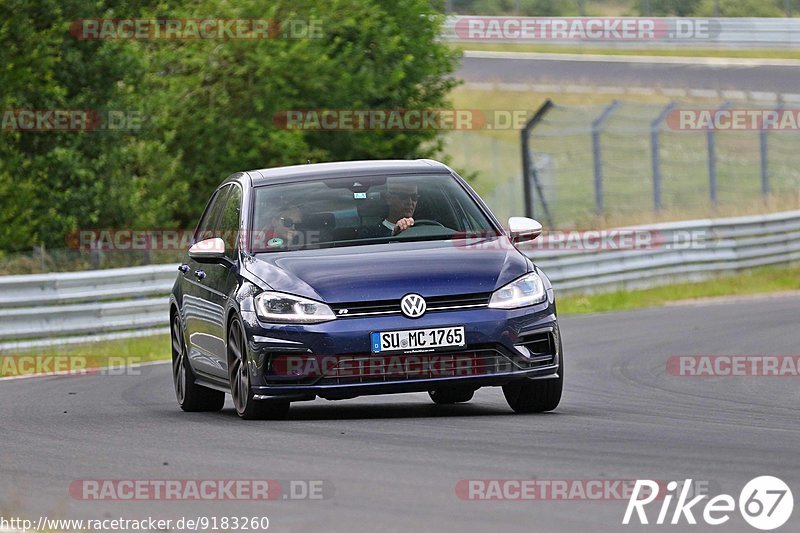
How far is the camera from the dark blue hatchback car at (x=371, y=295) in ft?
30.5

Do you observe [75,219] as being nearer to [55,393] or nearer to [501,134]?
[55,393]

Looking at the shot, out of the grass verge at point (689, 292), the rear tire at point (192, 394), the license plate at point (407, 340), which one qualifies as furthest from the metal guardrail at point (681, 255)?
the license plate at point (407, 340)

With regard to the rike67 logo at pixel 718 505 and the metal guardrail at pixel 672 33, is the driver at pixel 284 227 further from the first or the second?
the metal guardrail at pixel 672 33

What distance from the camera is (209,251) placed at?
33.9ft

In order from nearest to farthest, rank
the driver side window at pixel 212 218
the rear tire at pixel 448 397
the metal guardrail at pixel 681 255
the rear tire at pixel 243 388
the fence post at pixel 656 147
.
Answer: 1. the rear tire at pixel 243 388
2. the rear tire at pixel 448 397
3. the driver side window at pixel 212 218
4. the metal guardrail at pixel 681 255
5. the fence post at pixel 656 147

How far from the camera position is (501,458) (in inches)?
299

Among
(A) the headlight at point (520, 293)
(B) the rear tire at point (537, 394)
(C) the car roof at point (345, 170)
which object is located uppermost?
(C) the car roof at point (345, 170)

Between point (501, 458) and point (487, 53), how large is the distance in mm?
44800

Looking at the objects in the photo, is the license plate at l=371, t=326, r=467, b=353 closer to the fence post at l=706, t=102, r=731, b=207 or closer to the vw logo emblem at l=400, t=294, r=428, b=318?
the vw logo emblem at l=400, t=294, r=428, b=318

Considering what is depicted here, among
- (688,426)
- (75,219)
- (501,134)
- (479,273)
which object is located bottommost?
(501,134)

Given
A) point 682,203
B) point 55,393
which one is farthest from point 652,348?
point 682,203

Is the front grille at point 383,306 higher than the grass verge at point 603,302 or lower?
higher

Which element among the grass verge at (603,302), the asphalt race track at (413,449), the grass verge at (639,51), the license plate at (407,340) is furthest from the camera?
the grass verge at (639,51)

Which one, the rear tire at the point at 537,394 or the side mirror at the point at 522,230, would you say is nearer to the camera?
the rear tire at the point at 537,394
